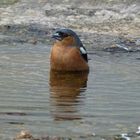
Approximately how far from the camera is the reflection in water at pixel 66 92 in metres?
9.05

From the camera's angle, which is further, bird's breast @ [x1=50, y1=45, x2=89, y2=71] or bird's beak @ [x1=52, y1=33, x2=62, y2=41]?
bird's beak @ [x1=52, y1=33, x2=62, y2=41]

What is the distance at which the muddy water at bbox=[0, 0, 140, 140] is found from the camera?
8609mm

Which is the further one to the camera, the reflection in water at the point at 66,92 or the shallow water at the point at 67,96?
the reflection in water at the point at 66,92

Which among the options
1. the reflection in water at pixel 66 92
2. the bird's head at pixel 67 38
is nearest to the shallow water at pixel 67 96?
the reflection in water at pixel 66 92

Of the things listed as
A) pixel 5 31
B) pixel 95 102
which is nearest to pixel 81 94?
pixel 95 102

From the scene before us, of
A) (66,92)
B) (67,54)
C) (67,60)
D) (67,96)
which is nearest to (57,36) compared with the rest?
(67,54)

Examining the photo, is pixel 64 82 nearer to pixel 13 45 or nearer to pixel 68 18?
pixel 13 45

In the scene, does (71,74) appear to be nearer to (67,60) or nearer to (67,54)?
(67,60)

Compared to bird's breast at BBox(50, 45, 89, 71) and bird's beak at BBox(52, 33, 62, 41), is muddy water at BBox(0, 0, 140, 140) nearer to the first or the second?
bird's breast at BBox(50, 45, 89, 71)

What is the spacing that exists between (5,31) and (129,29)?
7.59 ft

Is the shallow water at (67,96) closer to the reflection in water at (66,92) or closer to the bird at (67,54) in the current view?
the reflection in water at (66,92)

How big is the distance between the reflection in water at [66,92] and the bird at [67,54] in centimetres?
11

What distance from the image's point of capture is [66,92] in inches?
404

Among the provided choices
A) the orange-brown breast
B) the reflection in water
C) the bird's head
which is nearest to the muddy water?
the reflection in water
